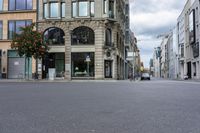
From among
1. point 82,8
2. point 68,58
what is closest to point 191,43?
point 82,8

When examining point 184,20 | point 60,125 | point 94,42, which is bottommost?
point 60,125

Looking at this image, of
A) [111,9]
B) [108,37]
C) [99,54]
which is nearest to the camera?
[99,54]

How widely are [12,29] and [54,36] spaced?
6726 millimetres

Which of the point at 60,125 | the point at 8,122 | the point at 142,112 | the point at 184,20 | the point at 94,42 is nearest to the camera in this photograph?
the point at 60,125

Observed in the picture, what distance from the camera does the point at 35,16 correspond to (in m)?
49.4

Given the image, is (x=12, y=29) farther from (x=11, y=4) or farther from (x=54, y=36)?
(x=54, y=36)

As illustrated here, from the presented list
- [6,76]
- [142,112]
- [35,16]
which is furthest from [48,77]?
[142,112]

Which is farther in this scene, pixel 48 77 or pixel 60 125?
pixel 48 77

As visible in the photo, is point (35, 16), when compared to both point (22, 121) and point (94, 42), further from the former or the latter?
point (22, 121)

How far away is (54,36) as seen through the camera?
4897 cm

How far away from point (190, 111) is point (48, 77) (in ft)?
132

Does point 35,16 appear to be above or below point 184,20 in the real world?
below

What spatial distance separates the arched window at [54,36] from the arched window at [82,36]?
1837mm

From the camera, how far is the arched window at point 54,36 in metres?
48.5
